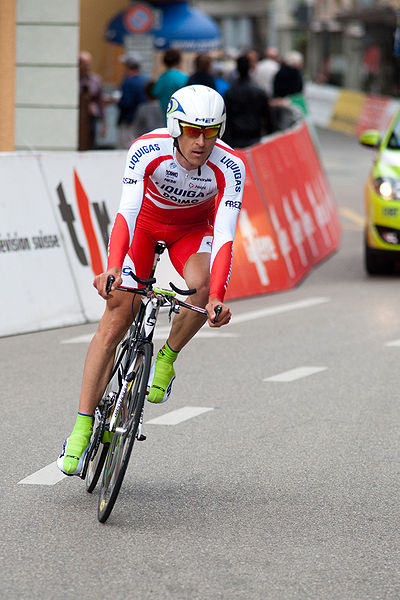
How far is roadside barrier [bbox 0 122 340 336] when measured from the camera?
10984 mm

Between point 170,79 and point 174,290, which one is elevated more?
point 170,79

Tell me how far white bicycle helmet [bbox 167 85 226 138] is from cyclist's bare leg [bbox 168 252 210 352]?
65cm

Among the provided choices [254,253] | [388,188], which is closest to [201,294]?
[254,253]

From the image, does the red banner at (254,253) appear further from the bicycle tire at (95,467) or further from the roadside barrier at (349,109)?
the roadside barrier at (349,109)

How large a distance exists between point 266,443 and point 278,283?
6.53 meters

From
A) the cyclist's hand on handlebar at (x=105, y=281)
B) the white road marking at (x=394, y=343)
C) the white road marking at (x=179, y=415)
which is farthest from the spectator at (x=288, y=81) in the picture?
the cyclist's hand on handlebar at (x=105, y=281)

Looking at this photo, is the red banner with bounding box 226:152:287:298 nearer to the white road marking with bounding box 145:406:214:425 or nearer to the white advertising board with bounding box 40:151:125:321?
the white advertising board with bounding box 40:151:125:321

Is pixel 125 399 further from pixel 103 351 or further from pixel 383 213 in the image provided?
pixel 383 213

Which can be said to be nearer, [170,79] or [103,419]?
[103,419]

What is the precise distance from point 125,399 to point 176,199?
97 cm

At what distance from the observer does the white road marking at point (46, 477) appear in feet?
21.2

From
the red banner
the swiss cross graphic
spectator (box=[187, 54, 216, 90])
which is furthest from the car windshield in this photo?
spectator (box=[187, 54, 216, 90])

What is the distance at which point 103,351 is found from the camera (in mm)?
6082

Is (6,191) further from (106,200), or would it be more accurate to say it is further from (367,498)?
(367,498)
